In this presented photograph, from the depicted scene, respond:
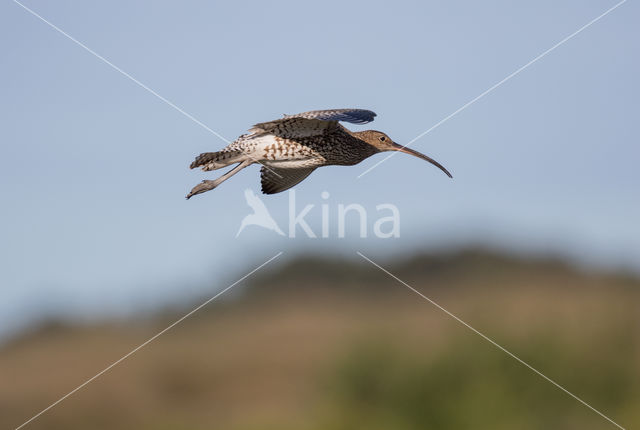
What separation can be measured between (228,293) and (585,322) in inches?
405

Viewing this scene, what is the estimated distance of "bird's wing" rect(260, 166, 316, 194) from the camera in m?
16.4

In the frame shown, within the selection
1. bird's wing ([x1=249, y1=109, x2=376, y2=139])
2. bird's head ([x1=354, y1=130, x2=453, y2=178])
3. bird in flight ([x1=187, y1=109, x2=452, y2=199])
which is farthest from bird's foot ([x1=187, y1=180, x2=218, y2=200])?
bird's head ([x1=354, y1=130, x2=453, y2=178])

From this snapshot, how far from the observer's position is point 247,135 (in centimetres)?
1588

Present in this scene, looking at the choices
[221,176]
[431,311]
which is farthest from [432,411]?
[221,176]

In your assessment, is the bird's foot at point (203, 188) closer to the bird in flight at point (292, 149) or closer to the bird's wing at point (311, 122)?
the bird in flight at point (292, 149)

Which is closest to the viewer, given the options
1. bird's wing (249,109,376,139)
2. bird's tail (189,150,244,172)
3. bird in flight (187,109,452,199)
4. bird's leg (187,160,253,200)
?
bird's wing (249,109,376,139)

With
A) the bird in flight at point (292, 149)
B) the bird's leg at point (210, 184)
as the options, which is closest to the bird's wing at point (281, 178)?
the bird in flight at point (292, 149)

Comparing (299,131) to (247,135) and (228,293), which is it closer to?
(247,135)

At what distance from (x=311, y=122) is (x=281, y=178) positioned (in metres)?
1.23

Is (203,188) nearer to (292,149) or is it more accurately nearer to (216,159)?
(216,159)

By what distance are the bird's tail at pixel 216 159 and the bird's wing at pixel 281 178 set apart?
2.01 feet

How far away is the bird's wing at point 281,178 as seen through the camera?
53.9 ft

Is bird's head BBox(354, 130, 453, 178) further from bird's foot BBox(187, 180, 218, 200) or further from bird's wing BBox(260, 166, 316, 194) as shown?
bird's foot BBox(187, 180, 218, 200)

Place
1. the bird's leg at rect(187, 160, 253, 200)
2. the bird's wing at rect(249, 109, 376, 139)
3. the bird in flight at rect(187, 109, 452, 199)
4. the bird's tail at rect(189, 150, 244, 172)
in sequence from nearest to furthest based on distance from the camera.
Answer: the bird's wing at rect(249, 109, 376, 139), the bird in flight at rect(187, 109, 452, 199), the bird's tail at rect(189, 150, 244, 172), the bird's leg at rect(187, 160, 253, 200)
